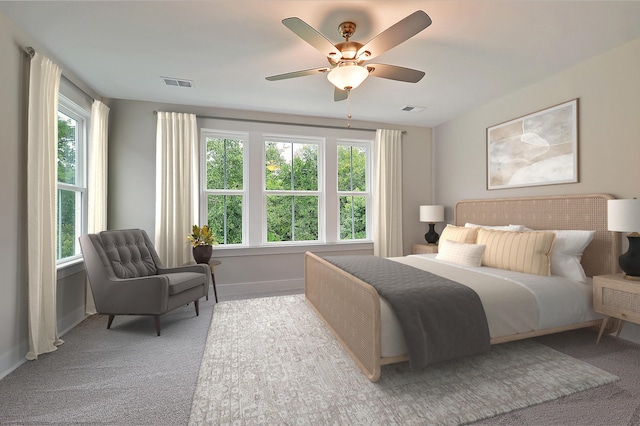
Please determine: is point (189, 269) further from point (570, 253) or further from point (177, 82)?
point (570, 253)

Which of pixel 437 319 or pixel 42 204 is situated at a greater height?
pixel 42 204

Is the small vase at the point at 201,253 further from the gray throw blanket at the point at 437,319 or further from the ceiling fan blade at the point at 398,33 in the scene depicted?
the ceiling fan blade at the point at 398,33

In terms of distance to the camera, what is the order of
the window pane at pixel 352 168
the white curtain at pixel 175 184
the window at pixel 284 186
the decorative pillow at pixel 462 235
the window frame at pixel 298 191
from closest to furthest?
1. the decorative pillow at pixel 462 235
2. the white curtain at pixel 175 184
3. the window at pixel 284 186
4. the window frame at pixel 298 191
5. the window pane at pixel 352 168

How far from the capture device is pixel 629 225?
2.26 m

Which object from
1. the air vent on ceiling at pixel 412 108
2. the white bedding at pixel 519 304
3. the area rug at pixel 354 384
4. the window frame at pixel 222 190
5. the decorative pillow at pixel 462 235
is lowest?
the area rug at pixel 354 384

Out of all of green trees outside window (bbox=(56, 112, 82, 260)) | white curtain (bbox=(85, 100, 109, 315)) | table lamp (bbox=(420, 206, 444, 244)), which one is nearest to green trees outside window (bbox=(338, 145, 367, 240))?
table lamp (bbox=(420, 206, 444, 244))

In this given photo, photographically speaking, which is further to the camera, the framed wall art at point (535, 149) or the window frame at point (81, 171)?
the window frame at point (81, 171)

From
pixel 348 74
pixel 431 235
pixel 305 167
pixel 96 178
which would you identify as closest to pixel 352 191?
pixel 305 167

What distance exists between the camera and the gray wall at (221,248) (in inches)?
150

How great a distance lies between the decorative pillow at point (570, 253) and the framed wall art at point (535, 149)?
631 millimetres

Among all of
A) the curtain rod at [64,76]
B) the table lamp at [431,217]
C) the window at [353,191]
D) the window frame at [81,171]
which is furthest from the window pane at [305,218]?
the curtain rod at [64,76]

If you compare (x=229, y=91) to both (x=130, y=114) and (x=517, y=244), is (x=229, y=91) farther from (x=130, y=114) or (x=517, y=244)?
(x=517, y=244)

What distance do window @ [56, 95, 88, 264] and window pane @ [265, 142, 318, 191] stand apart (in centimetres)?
217

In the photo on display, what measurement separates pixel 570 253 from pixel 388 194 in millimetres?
2438
